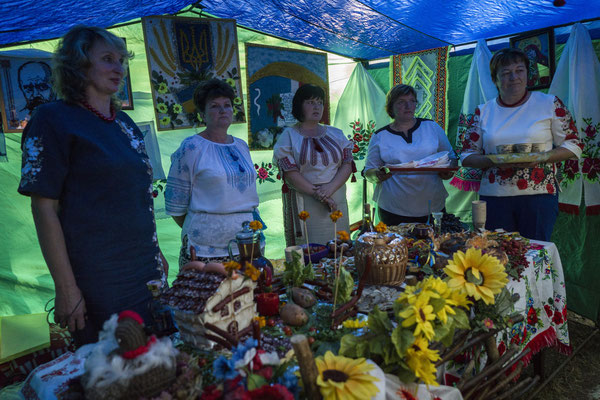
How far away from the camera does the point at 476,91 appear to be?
4.09 m

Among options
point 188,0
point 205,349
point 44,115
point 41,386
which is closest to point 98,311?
point 41,386

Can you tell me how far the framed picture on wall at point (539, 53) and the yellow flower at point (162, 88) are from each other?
132 inches

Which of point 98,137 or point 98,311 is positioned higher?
point 98,137

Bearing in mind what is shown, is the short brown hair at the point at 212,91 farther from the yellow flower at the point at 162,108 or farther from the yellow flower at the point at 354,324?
the yellow flower at the point at 354,324

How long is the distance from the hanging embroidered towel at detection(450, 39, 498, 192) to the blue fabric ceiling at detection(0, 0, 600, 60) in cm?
19

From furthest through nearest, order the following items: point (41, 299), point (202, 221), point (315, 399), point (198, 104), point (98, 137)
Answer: point (41, 299) < point (198, 104) < point (202, 221) < point (98, 137) < point (315, 399)

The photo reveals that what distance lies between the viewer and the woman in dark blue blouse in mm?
1398

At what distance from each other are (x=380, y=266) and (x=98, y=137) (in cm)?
127

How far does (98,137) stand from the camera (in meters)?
1.51

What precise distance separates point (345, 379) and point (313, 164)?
7.44 feet

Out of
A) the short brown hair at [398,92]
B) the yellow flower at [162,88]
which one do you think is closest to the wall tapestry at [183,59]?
the yellow flower at [162,88]

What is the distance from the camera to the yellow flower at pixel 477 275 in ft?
4.16

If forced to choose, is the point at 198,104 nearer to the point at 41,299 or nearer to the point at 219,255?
the point at 219,255

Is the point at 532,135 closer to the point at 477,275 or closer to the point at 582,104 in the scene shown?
the point at 582,104
